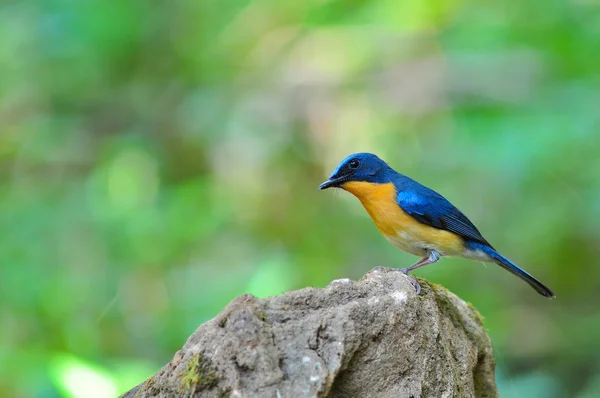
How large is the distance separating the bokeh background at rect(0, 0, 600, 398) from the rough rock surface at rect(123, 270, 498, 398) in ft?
11.5

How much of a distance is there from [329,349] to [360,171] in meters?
2.63

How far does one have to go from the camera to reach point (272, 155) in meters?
10.4

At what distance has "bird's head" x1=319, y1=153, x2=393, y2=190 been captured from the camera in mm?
5609

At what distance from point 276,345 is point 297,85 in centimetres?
784

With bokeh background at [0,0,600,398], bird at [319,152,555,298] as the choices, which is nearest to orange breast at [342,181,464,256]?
bird at [319,152,555,298]

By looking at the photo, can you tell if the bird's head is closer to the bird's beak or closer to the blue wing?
the bird's beak

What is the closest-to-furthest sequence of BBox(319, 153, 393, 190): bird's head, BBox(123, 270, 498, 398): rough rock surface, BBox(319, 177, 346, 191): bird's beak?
1. BBox(123, 270, 498, 398): rough rock surface
2. BBox(319, 177, 346, 191): bird's beak
3. BBox(319, 153, 393, 190): bird's head

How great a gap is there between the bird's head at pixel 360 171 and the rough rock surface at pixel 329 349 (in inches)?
71.7

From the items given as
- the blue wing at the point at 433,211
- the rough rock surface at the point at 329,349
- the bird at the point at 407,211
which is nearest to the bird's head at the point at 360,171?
the bird at the point at 407,211

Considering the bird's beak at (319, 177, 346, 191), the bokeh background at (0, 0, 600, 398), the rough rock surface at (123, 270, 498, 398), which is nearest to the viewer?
the rough rock surface at (123, 270, 498, 398)

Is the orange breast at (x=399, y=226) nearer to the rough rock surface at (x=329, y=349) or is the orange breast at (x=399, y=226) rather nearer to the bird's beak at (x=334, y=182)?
the bird's beak at (x=334, y=182)

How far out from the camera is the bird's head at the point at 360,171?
5.61 meters

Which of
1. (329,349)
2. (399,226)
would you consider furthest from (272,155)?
(329,349)

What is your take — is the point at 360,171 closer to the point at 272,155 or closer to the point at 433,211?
the point at 433,211
